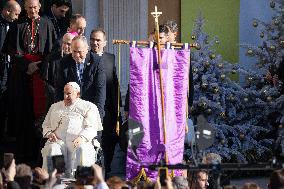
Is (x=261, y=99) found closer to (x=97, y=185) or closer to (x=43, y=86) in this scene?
(x=43, y=86)

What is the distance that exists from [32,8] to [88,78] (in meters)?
1.40

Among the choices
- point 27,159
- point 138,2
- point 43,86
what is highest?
point 138,2

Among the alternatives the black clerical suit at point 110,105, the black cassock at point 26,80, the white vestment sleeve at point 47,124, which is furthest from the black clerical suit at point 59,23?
the white vestment sleeve at point 47,124

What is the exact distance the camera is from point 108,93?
15078 millimetres

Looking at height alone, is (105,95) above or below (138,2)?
below

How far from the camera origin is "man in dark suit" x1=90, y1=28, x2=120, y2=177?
14922 mm

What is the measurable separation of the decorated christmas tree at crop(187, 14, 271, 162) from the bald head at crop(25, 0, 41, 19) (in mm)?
3079

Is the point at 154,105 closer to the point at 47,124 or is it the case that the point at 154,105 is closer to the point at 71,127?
the point at 71,127

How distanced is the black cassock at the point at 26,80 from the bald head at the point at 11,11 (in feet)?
0.36

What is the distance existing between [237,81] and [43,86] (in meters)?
4.14

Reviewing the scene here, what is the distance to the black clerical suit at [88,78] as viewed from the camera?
47.4ft

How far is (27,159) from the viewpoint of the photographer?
15.3 metres

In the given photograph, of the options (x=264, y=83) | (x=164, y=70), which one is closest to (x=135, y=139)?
(x=164, y=70)

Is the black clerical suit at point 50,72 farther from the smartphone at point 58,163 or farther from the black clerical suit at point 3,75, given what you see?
the smartphone at point 58,163
